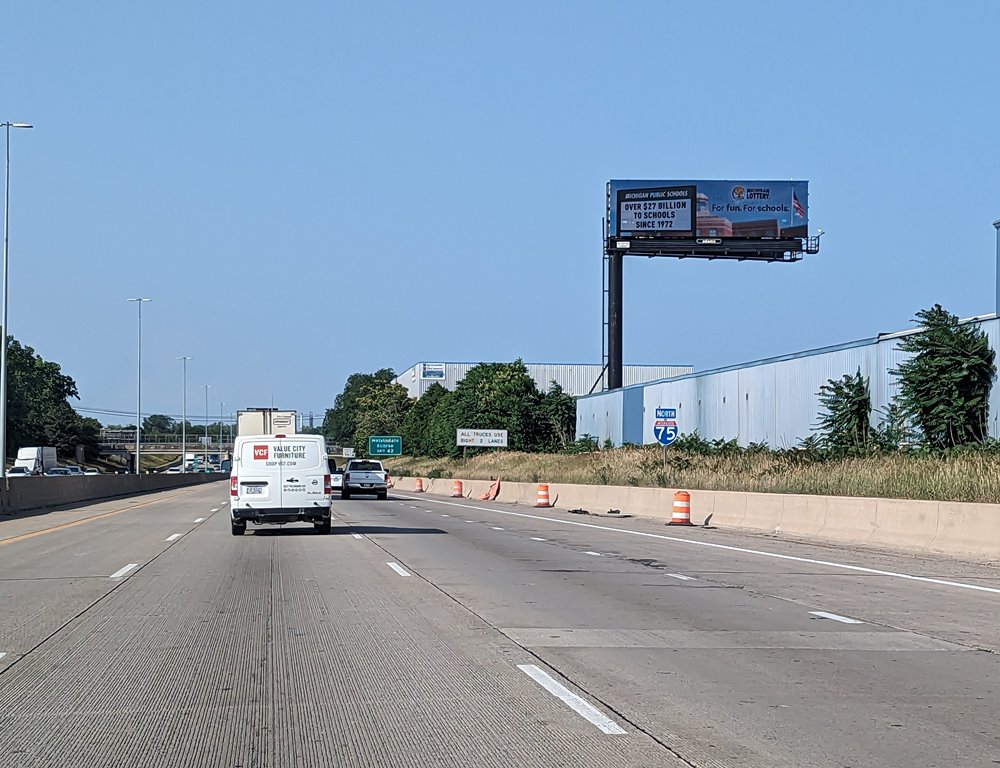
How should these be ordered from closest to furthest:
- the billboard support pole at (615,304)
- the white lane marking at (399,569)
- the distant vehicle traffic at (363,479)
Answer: the white lane marking at (399,569) < the distant vehicle traffic at (363,479) < the billboard support pole at (615,304)

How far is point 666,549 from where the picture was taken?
2378 cm

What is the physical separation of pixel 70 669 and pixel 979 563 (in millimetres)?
15407

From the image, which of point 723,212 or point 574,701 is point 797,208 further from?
point 574,701

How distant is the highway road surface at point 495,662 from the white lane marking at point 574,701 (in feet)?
0.10

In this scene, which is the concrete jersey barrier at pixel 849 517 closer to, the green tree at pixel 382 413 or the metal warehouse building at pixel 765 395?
the metal warehouse building at pixel 765 395

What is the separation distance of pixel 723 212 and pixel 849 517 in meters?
43.9

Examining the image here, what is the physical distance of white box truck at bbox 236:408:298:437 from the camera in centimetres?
3719

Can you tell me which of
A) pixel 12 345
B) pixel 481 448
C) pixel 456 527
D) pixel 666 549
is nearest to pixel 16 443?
pixel 12 345

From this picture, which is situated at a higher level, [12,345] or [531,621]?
[12,345]

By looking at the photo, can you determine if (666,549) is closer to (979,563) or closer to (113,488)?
(979,563)

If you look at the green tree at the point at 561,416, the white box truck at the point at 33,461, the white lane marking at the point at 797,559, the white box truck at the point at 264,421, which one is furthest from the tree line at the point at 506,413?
the white lane marking at the point at 797,559

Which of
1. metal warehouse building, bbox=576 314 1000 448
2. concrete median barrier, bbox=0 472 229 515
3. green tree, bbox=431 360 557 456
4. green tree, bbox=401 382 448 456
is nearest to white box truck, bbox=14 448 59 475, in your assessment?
concrete median barrier, bbox=0 472 229 515

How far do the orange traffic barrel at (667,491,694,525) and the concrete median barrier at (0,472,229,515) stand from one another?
66.1ft

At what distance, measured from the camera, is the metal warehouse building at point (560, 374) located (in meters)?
145
